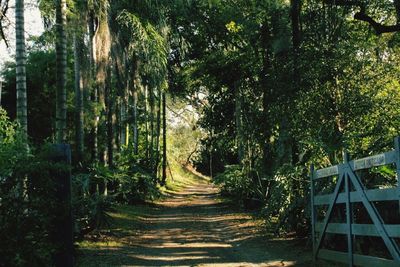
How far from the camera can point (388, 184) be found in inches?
366

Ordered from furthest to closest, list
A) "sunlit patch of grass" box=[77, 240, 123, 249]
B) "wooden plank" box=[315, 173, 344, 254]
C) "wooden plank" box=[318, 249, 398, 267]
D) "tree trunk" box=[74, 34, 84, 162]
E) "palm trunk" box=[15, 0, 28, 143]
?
"tree trunk" box=[74, 34, 84, 162]
"sunlit patch of grass" box=[77, 240, 123, 249]
"palm trunk" box=[15, 0, 28, 143]
"wooden plank" box=[315, 173, 344, 254]
"wooden plank" box=[318, 249, 398, 267]

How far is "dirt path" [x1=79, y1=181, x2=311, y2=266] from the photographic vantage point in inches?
399

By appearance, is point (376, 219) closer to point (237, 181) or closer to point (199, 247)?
point (199, 247)

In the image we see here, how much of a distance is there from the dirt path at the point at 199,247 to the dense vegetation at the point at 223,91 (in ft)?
3.06

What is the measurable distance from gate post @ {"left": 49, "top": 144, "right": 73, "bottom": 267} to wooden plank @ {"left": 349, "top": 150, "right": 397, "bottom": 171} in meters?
3.90

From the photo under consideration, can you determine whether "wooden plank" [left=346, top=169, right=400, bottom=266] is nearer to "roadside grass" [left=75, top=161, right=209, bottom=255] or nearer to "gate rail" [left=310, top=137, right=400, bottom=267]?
"gate rail" [left=310, top=137, right=400, bottom=267]

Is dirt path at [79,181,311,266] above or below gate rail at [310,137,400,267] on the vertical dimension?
below

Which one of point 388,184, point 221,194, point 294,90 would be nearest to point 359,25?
point 294,90

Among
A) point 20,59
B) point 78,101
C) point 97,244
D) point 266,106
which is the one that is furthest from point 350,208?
point 78,101

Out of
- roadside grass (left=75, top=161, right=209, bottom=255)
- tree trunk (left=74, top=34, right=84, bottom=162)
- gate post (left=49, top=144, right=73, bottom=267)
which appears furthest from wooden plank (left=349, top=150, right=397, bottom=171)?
tree trunk (left=74, top=34, right=84, bottom=162)

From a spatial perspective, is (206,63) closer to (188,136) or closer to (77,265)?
(77,265)

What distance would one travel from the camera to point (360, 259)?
715cm

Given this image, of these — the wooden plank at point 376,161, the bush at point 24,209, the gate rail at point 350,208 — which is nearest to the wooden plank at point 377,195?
the gate rail at point 350,208

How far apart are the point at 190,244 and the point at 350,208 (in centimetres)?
590
